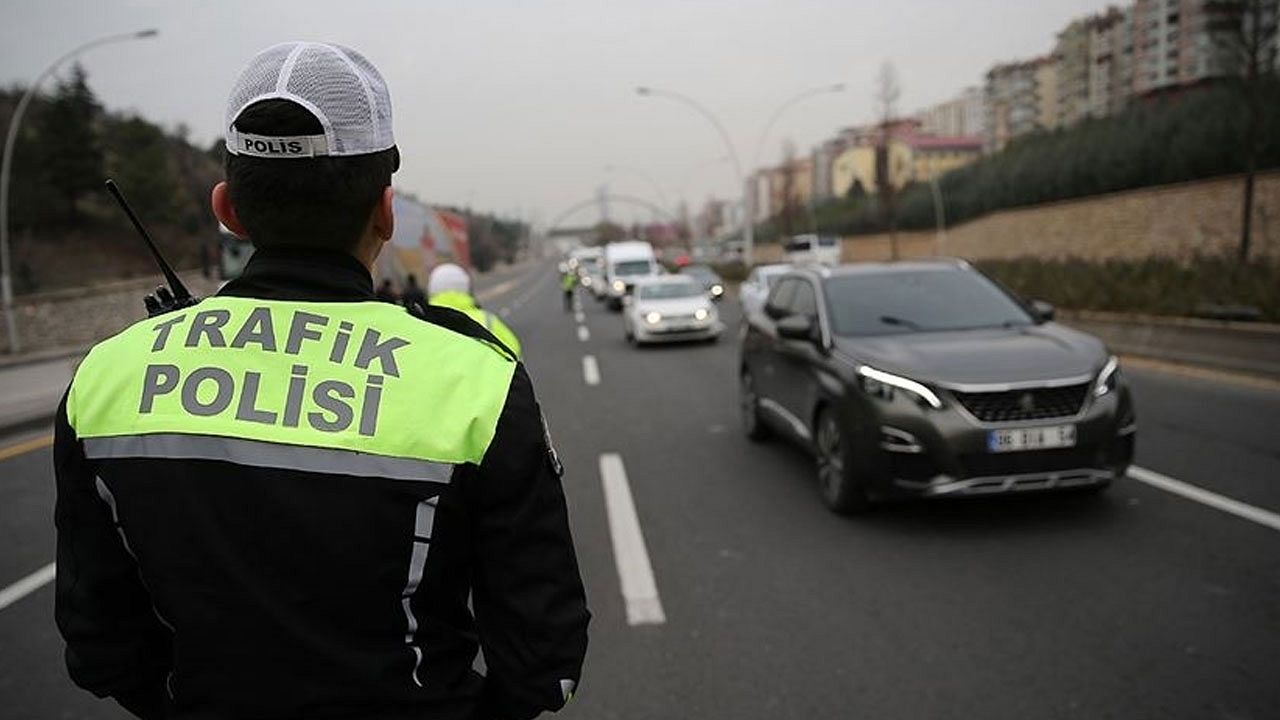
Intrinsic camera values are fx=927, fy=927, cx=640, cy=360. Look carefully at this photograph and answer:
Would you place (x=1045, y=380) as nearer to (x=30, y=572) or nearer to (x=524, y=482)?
(x=524, y=482)

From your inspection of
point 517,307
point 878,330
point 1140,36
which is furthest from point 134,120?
point 1140,36

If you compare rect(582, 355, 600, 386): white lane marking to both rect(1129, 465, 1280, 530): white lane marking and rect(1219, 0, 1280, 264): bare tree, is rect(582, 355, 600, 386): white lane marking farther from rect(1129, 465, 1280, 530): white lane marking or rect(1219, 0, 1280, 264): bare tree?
rect(1219, 0, 1280, 264): bare tree

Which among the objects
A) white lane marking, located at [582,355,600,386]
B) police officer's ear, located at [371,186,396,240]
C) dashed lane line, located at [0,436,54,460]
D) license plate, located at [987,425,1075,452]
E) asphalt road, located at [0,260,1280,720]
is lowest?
white lane marking, located at [582,355,600,386]

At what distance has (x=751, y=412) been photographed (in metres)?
8.59

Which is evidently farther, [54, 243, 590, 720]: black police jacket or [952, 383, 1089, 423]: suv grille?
[952, 383, 1089, 423]: suv grille

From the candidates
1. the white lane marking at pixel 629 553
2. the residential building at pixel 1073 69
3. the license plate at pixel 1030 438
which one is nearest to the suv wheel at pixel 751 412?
the white lane marking at pixel 629 553

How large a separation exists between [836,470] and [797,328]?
1196 millimetres

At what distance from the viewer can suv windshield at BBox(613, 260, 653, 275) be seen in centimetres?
3294

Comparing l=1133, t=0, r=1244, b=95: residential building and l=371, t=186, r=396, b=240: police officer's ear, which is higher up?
l=1133, t=0, r=1244, b=95: residential building

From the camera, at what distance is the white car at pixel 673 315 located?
59.5 feet

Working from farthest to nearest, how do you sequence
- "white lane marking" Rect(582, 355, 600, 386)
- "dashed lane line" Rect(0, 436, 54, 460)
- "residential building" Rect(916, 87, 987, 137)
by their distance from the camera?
"residential building" Rect(916, 87, 987, 137)
"white lane marking" Rect(582, 355, 600, 386)
"dashed lane line" Rect(0, 436, 54, 460)

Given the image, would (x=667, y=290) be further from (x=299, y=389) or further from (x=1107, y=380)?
(x=299, y=389)

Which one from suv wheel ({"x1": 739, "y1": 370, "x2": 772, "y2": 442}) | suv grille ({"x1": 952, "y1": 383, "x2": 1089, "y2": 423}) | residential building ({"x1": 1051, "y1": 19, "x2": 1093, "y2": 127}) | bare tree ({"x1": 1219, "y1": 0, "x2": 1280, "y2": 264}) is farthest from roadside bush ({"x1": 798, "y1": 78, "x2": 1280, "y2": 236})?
residential building ({"x1": 1051, "y1": 19, "x2": 1093, "y2": 127})

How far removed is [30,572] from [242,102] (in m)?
5.24
